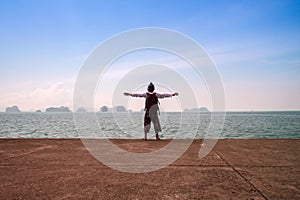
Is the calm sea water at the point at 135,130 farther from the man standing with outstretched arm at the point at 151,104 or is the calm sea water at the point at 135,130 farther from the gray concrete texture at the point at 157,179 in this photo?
the gray concrete texture at the point at 157,179

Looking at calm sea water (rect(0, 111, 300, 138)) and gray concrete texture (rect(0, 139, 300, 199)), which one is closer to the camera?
gray concrete texture (rect(0, 139, 300, 199))

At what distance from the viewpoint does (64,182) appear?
376 cm

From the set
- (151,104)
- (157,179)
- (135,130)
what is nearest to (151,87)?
(151,104)

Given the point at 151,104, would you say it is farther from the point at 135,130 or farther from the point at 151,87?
the point at 135,130

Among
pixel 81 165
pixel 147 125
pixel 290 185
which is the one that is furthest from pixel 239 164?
pixel 147 125

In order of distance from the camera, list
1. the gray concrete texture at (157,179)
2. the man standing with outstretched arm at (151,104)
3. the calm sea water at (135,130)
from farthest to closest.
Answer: the calm sea water at (135,130)
the man standing with outstretched arm at (151,104)
the gray concrete texture at (157,179)

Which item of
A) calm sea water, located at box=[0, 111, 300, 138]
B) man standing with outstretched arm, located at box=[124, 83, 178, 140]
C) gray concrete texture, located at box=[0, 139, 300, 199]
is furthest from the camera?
calm sea water, located at box=[0, 111, 300, 138]

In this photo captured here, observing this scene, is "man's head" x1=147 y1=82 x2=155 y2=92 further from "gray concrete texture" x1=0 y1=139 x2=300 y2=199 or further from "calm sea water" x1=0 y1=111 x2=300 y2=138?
"gray concrete texture" x1=0 y1=139 x2=300 y2=199

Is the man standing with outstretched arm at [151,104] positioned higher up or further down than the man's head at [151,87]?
further down

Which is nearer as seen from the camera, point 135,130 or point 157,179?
point 157,179

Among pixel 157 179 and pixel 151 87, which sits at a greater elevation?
pixel 151 87

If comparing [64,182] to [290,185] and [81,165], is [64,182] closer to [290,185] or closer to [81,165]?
[81,165]

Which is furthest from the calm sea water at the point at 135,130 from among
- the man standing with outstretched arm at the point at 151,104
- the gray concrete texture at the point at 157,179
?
the gray concrete texture at the point at 157,179

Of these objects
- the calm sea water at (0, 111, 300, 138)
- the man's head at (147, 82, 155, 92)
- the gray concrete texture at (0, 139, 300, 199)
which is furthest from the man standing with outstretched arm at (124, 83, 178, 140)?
the gray concrete texture at (0, 139, 300, 199)
